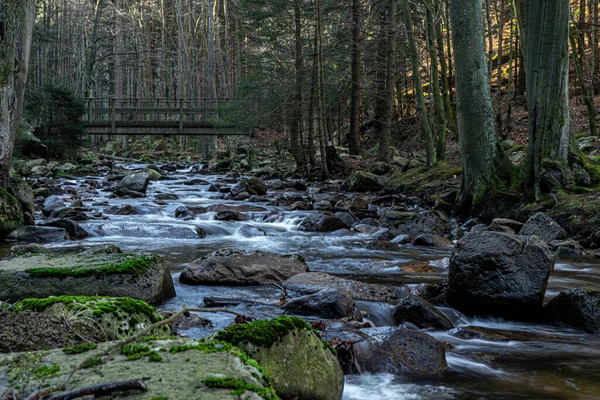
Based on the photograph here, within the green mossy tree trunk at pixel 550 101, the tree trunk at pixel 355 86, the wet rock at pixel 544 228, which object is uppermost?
the tree trunk at pixel 355 86

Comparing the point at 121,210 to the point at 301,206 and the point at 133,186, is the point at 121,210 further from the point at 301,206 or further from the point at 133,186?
the point at 301,206

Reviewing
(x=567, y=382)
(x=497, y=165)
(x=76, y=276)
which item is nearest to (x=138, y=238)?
(x=76, y=276)

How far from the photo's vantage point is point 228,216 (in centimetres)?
1052

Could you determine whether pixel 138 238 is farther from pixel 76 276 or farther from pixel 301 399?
pixel 301 399

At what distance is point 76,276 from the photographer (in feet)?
13.3

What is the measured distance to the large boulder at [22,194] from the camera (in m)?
8.47

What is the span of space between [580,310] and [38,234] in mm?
7323

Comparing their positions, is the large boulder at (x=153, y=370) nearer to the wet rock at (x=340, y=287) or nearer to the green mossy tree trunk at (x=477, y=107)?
the wet rock at (x=340, y=287)

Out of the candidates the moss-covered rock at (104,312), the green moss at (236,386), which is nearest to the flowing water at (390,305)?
the moss-covered rock at (104,312)

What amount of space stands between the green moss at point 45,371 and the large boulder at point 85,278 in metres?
2.40

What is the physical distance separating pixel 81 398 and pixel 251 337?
0.98 m

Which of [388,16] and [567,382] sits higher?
[388,16]

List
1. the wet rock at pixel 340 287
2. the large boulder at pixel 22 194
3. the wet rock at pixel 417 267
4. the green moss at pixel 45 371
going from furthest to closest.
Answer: the large boulder at pixel 22 194 → the wet rock at pixel 417 267 → the wet rock at pixel 340 287 → the green moss at pixel 45 371

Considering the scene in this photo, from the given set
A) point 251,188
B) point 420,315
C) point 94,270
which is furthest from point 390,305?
point 251,188
